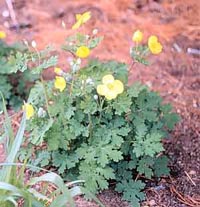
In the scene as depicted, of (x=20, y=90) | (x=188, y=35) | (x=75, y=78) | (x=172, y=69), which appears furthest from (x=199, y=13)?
(x=75, y=78)

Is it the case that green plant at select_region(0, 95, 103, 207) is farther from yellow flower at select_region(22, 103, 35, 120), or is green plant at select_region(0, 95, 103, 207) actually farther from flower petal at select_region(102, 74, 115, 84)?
flower petal at select_region(102, 74, 115, 84)

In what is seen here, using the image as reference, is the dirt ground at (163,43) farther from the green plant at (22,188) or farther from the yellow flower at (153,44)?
the yellow flower at (153,44)

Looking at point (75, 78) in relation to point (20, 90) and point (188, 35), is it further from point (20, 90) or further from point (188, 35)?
point (188, 35)

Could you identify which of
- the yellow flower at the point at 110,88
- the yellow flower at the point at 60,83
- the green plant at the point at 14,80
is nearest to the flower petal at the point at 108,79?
the yellow flower at the point at 110,88

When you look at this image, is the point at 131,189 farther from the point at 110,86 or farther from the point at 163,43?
the point at 163,43

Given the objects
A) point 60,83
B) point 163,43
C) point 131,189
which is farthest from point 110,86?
point 163,43

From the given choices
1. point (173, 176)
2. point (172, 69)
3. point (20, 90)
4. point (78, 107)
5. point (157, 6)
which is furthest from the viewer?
point (157, 6)

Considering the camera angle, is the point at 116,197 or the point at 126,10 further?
the point at 126,10

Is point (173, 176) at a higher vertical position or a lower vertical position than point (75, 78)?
lower
